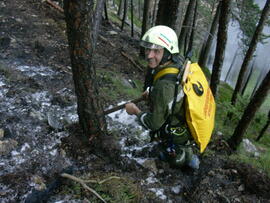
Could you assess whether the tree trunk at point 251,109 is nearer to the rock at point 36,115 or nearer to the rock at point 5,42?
the rock at point 36,115

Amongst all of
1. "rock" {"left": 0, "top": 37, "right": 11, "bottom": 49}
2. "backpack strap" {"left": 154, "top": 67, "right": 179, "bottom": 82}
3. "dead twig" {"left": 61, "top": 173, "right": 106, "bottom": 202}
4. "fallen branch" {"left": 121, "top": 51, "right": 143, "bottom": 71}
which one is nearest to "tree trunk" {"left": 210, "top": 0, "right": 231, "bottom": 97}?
"backpack strap" {"left": 154, "top": 67, "right": 179, "bottom": 82}

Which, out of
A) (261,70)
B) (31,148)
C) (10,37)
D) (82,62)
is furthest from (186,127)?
(261,70)

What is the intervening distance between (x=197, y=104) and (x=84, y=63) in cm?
178

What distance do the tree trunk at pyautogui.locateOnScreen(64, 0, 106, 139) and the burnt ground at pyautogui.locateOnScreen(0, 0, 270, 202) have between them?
48 centimetres

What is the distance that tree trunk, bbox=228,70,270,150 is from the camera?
510cm

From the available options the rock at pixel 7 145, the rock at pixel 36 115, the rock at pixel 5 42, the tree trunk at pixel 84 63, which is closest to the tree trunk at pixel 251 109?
the tree trunk at pixel 84 63

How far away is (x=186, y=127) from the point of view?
148 inches

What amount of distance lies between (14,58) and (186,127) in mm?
5777

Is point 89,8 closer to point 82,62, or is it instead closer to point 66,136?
point 82,62

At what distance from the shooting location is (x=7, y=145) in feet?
13.6

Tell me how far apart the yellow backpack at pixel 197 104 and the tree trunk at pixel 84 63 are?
1489mm

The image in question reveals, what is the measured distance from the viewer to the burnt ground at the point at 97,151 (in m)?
4.03

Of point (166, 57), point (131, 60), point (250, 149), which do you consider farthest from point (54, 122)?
point (131, 60)

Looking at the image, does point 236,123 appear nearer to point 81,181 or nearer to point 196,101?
point 196,101
